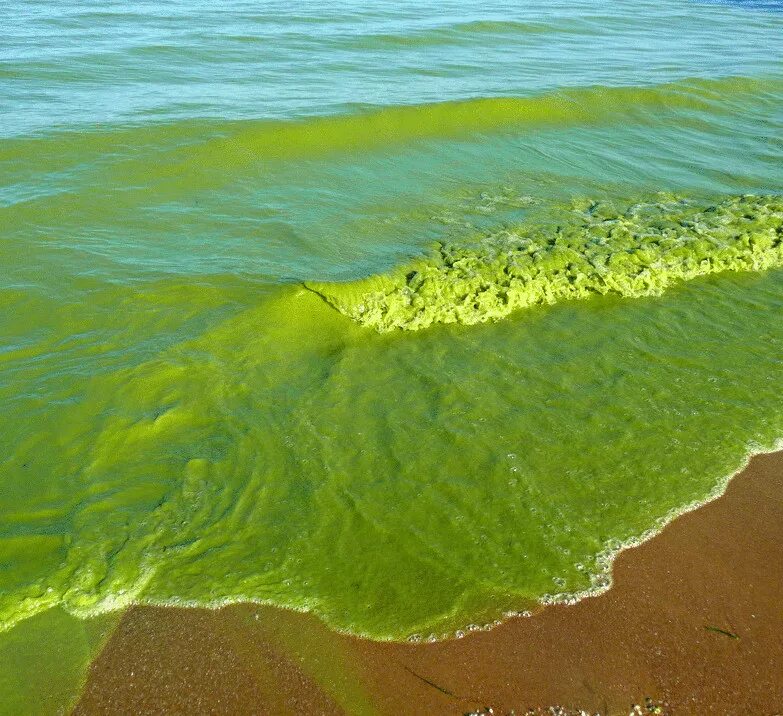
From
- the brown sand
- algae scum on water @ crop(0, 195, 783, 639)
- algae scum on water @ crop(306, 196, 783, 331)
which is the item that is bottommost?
the brown sand

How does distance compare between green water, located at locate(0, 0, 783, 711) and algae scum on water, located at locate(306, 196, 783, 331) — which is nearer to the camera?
green water, located at locate(0, 0, 783, 711)

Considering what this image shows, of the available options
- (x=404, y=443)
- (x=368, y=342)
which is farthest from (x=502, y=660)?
(x=368, y=342)

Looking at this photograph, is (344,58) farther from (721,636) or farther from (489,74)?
(721,636)

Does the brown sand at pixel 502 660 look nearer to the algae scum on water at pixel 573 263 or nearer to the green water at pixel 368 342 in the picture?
the green water at pixel 368 342

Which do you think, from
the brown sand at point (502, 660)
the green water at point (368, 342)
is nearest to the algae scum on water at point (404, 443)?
the green water at point (368, 342)

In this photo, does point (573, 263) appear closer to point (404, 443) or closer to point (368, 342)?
point (368, 342)

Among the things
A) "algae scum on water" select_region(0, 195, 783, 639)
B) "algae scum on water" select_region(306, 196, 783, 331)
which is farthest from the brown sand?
"algae scum on water" select_region(306, 196, 783, 331)

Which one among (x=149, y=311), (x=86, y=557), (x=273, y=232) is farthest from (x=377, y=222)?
(x=86, y=557)

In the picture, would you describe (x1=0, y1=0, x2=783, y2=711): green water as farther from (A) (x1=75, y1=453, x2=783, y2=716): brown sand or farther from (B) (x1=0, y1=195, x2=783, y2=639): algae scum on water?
(A) (x1=75, y1=453, x2=783, y2=716): brown sand
